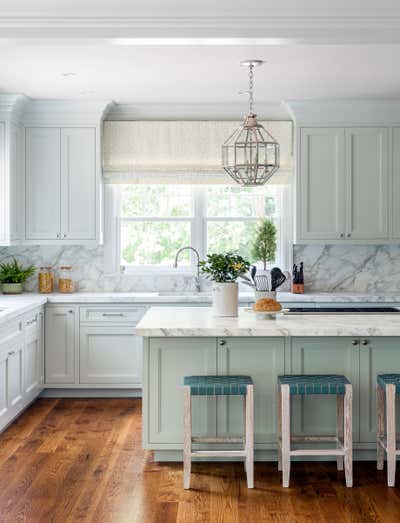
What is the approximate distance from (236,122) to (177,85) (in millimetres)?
964

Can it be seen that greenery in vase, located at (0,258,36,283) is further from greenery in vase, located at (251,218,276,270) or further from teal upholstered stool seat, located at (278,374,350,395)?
teal upholstered stool seat, located at (278,374,350,395)

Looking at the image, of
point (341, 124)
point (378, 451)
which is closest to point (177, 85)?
point (341, 124)

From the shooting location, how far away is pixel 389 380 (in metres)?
3.97

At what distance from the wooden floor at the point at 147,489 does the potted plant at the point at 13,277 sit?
171 cm

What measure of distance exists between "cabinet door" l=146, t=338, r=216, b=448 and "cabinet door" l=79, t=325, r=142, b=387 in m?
1.77

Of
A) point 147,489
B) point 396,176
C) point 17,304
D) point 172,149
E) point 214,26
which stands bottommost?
point 147,489

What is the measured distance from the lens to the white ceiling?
378 centimetres

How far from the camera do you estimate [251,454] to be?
3.84 meters

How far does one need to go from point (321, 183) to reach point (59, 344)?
8.77ft

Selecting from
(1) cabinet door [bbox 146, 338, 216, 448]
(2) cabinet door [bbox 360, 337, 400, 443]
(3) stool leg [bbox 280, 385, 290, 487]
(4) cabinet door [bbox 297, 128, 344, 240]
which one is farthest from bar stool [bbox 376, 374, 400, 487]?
(4) cabinet door [bbox 297, 128, 344, 240]

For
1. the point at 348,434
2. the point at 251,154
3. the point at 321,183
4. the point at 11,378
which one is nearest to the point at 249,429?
the point at 348,434

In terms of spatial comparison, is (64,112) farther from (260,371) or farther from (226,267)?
(260,371)

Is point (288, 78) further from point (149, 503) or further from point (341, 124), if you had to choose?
point (149, 503)

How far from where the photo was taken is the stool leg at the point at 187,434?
3.83 m
